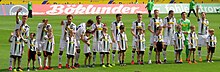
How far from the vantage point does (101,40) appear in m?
20.0

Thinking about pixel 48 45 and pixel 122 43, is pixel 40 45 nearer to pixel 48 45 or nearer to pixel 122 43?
pixel 48 45

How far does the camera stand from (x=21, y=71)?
18688 millimetres

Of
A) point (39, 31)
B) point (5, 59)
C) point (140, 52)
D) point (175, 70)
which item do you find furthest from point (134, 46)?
point (5, 59)

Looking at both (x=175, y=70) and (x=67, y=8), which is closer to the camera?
(x=175, y=70)

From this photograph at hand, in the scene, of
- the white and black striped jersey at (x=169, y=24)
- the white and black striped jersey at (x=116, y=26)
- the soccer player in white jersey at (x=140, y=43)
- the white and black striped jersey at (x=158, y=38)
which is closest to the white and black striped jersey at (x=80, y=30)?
the white and black striped jersey at (x=116, y=26)

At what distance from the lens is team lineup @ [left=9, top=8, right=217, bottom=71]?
18969 millimetres

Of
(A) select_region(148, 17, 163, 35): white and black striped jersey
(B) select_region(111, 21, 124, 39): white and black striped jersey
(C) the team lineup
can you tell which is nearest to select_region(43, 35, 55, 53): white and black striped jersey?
(C) the team lineup

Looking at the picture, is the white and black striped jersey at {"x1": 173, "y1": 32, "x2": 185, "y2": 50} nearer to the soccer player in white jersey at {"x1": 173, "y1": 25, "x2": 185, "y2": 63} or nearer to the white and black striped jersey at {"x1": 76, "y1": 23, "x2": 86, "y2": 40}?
the soccer player in white jersey at {"x1": 173, "y1": 25, "x2": 185, "y2": 63}

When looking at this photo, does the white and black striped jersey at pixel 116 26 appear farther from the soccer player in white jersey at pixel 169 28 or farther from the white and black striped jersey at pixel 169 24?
the white and black striped jersey at pixel 169 24

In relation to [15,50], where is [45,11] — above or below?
above

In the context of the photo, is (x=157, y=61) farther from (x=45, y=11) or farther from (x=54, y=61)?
(x=45, y=11)

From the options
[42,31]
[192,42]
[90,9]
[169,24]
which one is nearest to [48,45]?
[42,31]

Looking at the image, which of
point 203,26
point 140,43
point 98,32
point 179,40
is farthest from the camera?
point 203,26

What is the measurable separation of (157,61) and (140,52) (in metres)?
0.80
